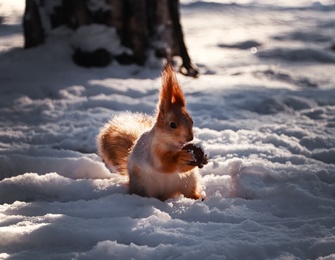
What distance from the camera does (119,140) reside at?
11.6ft

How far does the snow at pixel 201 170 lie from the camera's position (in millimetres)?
2393

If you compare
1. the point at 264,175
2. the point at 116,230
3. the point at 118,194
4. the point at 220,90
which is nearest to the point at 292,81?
the point at 220,90

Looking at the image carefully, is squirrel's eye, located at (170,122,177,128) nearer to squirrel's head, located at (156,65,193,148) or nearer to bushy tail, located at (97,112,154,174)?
squirrel's head, located at (156,65,193,148)

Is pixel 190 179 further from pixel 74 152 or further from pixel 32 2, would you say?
pixel 32 2

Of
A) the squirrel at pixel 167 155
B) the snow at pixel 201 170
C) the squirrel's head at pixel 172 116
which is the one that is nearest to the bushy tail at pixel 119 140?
the snow at pixel 201 170

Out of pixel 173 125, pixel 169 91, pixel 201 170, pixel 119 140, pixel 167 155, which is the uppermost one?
pixel 169 91

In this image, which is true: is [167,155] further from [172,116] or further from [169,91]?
[169,91]

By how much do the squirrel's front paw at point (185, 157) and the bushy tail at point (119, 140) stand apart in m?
0.61

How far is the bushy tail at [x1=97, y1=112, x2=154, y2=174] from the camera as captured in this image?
3490mm

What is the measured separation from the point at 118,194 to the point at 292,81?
3611 millimetres

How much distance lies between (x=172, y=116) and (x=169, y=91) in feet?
0.50

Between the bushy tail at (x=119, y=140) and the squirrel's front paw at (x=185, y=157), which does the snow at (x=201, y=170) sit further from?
the squirrel's front paw at (x=185, y=157)

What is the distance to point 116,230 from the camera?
8.18 ft

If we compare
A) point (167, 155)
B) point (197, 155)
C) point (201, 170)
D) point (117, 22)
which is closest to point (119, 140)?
point (201, 170)
